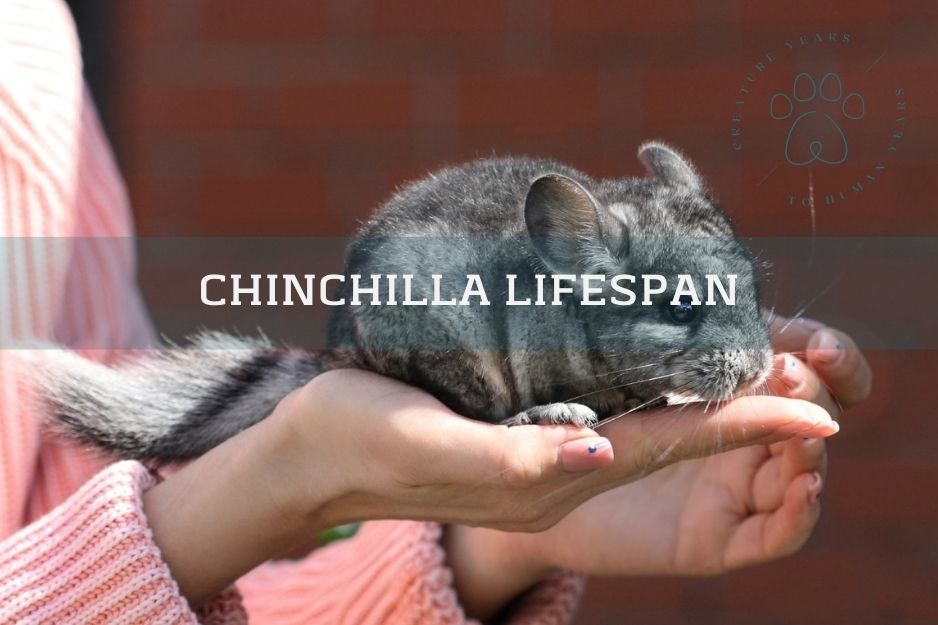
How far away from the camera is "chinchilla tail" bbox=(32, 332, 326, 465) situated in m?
1.17

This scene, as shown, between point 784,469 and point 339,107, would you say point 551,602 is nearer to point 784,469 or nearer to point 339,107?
point 784,469

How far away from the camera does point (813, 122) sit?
99 centimetres

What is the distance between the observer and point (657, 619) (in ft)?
7.00

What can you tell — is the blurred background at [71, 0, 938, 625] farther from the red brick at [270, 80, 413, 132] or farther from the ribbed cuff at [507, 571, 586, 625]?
the ribbed cuff at [507, 571, 586, 625]

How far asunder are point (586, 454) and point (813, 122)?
1.17ft

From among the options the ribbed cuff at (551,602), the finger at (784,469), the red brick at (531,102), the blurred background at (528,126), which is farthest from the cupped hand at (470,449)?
the red brick at (531,102)

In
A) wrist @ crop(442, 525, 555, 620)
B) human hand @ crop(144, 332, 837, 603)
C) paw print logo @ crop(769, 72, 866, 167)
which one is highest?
paw print logo @ crop(769, 72, 866, 167)

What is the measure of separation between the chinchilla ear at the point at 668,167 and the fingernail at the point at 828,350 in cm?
18

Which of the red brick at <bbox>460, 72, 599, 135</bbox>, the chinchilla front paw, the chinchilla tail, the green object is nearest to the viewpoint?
the chinchilla front paw

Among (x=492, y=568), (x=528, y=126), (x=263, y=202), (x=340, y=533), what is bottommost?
(x=340, y=533)

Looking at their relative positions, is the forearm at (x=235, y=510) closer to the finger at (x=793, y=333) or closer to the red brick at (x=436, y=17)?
the finger at (x=793, y=333)

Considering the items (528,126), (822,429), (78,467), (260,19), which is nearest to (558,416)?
(822,429)

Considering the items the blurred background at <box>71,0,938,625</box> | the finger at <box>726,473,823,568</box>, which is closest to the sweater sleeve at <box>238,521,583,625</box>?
the finger at <box>726,473,823,568</box>

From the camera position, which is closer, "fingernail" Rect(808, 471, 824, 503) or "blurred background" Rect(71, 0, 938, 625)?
"fingernail" Rect(808, 471, 824, 503)
